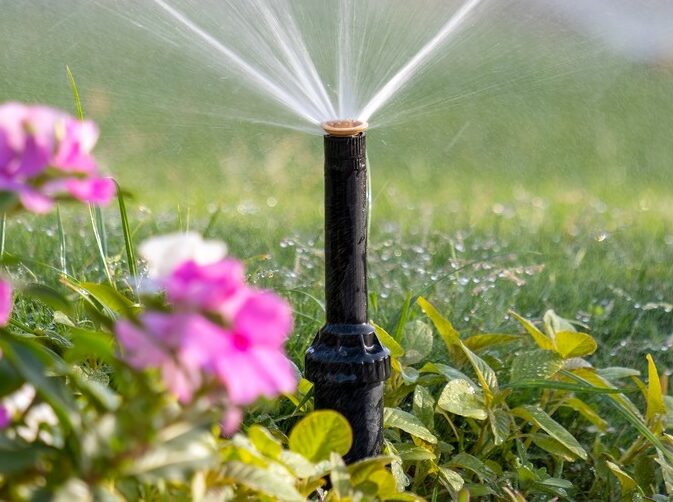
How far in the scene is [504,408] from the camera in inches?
86.9

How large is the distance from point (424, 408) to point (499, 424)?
0.15 m

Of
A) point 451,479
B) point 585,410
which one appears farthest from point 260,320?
point 585,410

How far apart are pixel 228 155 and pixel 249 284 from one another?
9.17ft

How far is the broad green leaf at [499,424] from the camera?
2.05 meters

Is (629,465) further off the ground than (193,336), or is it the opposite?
(193,336)

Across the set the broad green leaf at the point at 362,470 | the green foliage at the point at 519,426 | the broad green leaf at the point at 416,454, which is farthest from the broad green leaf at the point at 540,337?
the broad green leaf at the point at 362,470

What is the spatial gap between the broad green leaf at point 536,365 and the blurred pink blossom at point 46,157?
3.96 feet

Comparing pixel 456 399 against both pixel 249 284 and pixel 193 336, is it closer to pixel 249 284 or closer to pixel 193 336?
pixel 249 284

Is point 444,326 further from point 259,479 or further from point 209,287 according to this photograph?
point 209,287

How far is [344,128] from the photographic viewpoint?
72.0 inches

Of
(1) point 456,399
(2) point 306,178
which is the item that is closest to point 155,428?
(1) point 456,399

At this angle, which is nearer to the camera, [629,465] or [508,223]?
[629,465]

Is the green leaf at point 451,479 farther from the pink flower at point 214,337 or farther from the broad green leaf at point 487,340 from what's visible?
the pink flower at point 214,337

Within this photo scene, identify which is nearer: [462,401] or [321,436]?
[321,436]
